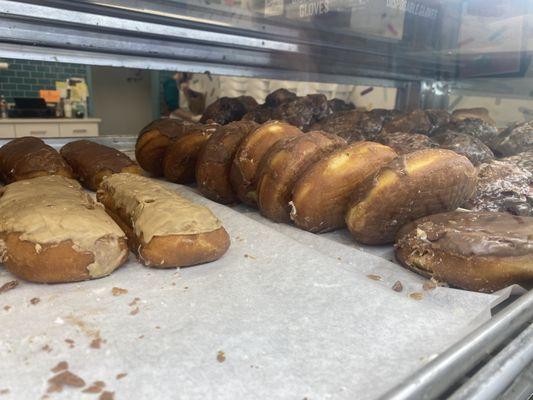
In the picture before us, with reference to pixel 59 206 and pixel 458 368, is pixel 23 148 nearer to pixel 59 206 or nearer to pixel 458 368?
pixel 59 206

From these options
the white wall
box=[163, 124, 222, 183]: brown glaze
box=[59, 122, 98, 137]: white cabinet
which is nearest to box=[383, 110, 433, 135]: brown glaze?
box=[163, 124, 222, 183]: brown glaze

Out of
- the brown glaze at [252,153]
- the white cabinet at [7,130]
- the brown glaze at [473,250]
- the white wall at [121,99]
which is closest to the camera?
the brown glaze at [473,250]

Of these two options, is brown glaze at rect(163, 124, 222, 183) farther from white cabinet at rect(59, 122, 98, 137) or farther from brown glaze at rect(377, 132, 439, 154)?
white cabinet at rect(59, 122, 98, 137)

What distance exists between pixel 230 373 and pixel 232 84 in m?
3.87

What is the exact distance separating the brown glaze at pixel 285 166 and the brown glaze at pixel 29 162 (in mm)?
740

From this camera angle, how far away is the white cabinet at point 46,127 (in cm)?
454

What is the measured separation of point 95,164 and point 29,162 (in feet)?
0.69

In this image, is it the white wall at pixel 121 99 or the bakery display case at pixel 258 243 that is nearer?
the bakery display case at pixel 258 243

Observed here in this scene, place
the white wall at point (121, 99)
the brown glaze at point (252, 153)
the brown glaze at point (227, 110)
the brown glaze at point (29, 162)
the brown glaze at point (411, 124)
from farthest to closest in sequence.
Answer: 1. the white wall at point (121, 99)
2. the brown glaze at point (227, 110)
3. the brown glaze at point (411, 124)
4. the brown glaze at point (29, 162)
5. the brown glaze at point (252, 153)

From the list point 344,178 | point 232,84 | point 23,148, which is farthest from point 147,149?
point 232,84

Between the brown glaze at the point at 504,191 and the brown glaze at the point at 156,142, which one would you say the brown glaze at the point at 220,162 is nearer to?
the brown glaze at the point at 156,142

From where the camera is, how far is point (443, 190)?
3.27 feet

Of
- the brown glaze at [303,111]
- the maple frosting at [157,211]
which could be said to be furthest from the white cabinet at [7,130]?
the maple frosting at [157,211]

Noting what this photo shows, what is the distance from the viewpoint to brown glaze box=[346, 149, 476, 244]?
38.4 inches
